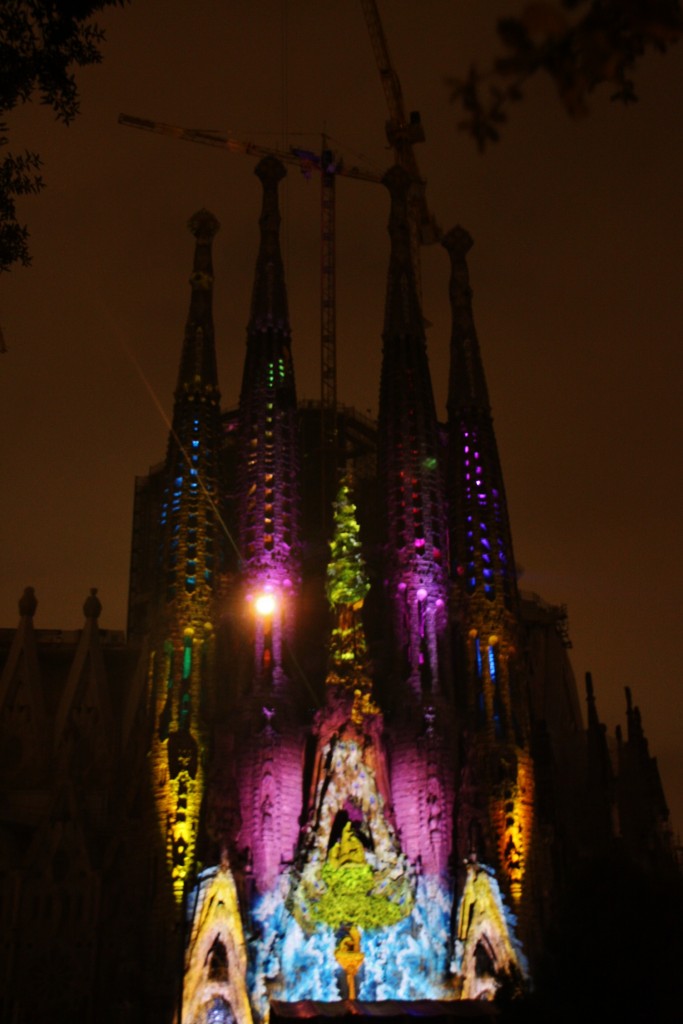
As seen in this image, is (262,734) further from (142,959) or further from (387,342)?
(387,342)

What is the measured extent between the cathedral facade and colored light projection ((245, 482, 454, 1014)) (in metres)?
0.08

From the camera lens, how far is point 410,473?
50.6m

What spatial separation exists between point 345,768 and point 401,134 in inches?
1731

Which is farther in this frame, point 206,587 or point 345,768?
point 206,587

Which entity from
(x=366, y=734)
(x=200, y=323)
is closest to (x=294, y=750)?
(x=366, y=734)

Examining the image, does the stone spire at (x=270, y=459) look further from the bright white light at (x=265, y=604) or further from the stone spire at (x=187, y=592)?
the stone spire at (x=187, y=592)

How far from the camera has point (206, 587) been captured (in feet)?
157

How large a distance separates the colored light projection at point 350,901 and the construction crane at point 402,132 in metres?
38.9

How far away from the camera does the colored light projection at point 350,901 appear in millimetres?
39375

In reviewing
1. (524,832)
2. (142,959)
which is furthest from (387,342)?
(142,959)

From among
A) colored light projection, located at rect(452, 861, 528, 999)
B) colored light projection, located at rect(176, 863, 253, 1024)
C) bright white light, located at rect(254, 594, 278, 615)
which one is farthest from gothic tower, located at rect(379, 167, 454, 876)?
colored light projection, located at rect(176, 863, 253, 1024)

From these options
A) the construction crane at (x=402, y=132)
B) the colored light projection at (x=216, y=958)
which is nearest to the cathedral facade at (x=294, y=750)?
the colored light projection at (x=216, y=958)

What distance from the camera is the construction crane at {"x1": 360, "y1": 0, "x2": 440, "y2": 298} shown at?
72.0 m

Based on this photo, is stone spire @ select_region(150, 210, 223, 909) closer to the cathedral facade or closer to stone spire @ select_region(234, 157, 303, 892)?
the cathedral facade
